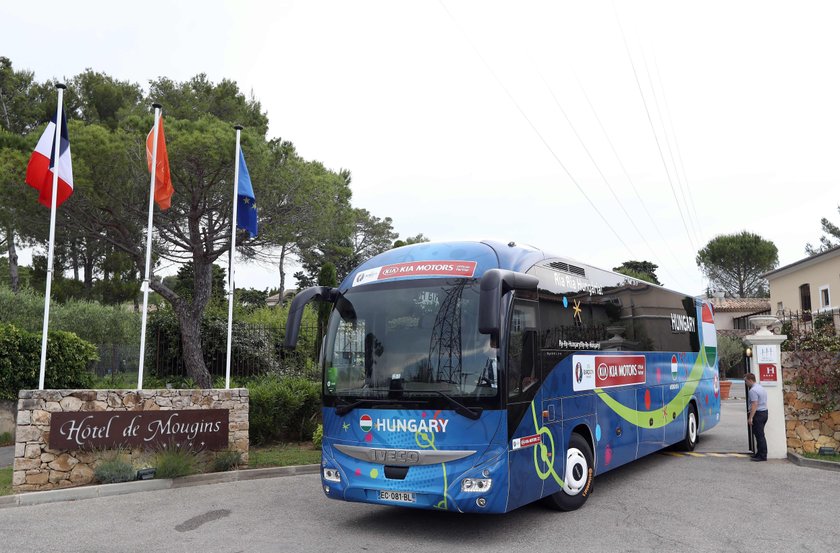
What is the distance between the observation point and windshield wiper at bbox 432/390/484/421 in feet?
21.8

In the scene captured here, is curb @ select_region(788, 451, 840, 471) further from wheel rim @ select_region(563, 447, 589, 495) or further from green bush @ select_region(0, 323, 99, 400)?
green bush @ select_region(0, 323, 99, 400)

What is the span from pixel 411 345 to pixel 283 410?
775 centimetres

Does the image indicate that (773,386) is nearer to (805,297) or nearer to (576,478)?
(576,478)

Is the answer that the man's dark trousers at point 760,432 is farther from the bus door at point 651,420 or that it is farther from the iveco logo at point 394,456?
the iveco logo at point 394,456

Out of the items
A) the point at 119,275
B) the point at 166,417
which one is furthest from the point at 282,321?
the point at 119,275

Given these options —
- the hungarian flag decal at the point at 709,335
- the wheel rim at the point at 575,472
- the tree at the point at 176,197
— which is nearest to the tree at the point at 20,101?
the tree at the point at 176,197

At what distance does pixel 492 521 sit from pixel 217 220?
13698mm

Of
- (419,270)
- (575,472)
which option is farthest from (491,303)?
(575,472)

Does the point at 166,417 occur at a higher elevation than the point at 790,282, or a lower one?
lower

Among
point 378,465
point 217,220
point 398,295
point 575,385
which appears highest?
point 217,220

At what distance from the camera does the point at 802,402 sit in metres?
11.9

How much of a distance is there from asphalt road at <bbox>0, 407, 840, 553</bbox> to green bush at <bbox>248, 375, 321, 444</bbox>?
346 centimetres

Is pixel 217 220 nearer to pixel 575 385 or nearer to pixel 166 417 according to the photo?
pixel 166 417

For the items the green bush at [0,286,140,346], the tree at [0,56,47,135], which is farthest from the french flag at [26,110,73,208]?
the tree at [0,56,47,135]
